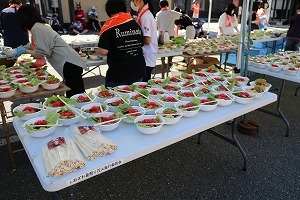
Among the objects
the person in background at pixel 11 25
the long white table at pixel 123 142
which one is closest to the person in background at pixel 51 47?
the long white table at pixel 123 142

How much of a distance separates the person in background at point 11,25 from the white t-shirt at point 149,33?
7.81ft

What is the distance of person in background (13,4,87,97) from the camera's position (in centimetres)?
249

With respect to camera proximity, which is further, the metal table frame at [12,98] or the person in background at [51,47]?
the person in background at [51,47]

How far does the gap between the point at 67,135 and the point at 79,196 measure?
2.91ft

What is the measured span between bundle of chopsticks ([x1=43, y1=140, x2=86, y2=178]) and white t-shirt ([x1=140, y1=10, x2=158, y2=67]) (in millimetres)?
1940

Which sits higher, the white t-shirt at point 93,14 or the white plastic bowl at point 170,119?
the white t-shirt at point 93,14

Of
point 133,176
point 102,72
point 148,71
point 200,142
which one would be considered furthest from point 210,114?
point 102,72

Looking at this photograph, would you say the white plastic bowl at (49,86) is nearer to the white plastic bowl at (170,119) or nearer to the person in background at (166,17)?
the white plastic bowl at (170,119)

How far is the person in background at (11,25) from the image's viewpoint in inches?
168

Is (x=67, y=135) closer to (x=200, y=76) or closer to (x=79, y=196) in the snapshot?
(x=79, y=196)

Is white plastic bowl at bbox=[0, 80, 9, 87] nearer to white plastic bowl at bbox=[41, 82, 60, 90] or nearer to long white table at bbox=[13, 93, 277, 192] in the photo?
white plastic bowl at bbox=[41, 82, 60, 90]


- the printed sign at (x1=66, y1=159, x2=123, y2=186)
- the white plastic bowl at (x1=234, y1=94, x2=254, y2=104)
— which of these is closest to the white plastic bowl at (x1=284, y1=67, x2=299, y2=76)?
the white plastic bowl at (x1=234, y1=94, x2=254, y2=104)

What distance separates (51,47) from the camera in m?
2.64

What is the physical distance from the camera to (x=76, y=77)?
2830mm
